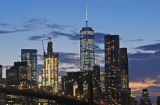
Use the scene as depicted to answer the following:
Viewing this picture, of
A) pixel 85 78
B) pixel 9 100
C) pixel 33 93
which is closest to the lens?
pixel 33 93

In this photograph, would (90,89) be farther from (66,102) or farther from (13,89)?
(13,89)

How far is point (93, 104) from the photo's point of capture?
9212 centimetres

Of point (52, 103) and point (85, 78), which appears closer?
point (85, 78)

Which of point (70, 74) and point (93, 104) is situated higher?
point (70, 74)

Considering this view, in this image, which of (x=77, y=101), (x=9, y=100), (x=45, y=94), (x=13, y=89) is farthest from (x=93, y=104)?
(x=9, y=100)

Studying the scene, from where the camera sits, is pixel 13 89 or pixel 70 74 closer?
pixel 13 89

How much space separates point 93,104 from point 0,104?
4312 inches

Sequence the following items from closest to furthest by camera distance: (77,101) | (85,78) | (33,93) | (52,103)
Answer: (77,101)
(33,93)
(85,78)
(52,103)

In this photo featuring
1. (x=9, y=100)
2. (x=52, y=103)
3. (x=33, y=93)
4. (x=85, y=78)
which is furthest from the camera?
(x=9, y=100)

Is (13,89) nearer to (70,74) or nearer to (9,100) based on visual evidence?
(70,74)

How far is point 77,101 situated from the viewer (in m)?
91.6

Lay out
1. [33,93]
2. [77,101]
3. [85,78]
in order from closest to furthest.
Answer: [77,101] < [33,93] < [85,78]

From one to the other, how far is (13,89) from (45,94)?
22.9 ft

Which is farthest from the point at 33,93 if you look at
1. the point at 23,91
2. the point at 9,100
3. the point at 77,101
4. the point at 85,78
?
the point at 9,100
